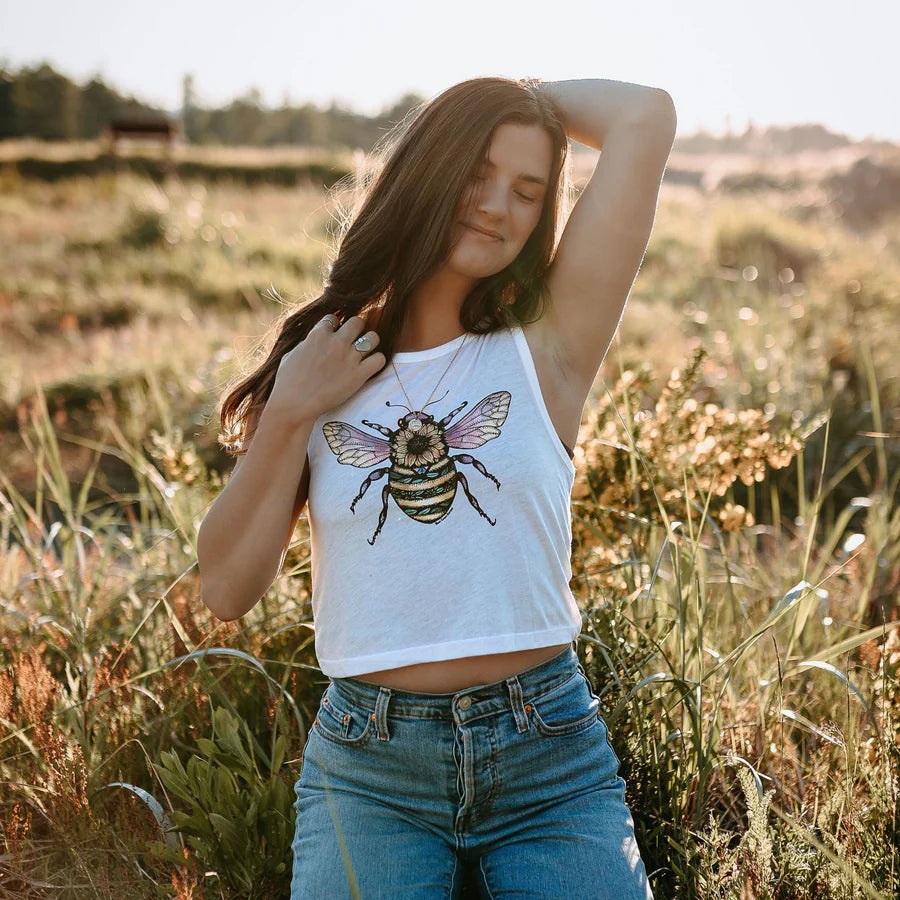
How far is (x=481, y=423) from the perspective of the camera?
1873mm

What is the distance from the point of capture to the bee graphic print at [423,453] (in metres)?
1.82

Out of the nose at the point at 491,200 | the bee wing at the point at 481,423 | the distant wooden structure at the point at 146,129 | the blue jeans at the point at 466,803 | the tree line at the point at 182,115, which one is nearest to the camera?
the blue jeans at the point at 466,803

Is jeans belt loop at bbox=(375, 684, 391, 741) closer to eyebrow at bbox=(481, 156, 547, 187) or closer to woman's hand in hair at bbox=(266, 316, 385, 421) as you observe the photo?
woman's hand in hair at bbox=(266, 316, 385, 421)

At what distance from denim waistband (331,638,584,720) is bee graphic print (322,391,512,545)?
28cm

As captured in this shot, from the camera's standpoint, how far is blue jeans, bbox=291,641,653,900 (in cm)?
163

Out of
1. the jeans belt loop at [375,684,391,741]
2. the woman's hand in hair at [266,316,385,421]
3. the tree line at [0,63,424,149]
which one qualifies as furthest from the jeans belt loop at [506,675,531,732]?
the tree line at [0,63,424,149]

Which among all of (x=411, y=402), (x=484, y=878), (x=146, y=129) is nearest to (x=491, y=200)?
(x=411, y=402)

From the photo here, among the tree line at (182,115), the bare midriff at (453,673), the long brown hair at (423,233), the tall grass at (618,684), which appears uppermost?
the tree line at (182,115)

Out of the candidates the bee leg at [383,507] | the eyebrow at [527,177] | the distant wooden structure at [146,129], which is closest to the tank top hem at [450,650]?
the bee leg at [383,507]

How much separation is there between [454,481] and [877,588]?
1.99m

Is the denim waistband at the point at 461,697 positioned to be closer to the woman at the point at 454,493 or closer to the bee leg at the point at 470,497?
the woman at the point at 454,493

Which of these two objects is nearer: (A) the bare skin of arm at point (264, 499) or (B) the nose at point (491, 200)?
(A) the bare skin of arm at point (264, 499)

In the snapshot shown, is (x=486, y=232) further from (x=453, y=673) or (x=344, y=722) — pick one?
(x=344, y=722)

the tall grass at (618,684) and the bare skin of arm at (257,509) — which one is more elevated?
the bare skin of arm at (257,509)
